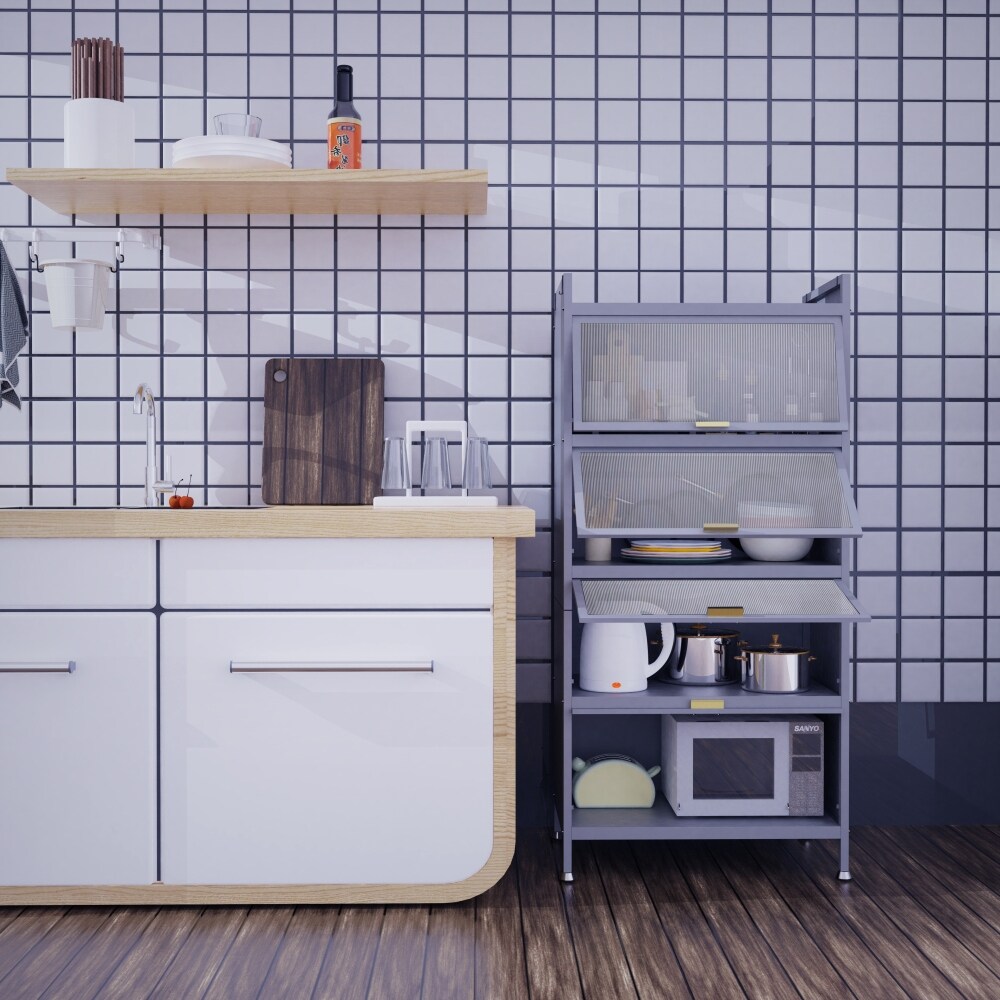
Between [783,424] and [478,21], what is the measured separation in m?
1.51

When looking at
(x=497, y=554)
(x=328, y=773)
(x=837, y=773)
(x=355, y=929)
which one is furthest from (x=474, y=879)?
(x=837, y=773)

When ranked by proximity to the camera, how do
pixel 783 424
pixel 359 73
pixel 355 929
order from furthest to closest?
pixel 359 73, pixel 783 424, pixel 355 929

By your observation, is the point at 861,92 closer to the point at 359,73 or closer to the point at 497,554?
the point at 359,73

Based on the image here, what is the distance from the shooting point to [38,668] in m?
2.04

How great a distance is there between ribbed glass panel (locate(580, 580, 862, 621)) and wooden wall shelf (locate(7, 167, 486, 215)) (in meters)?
1.15

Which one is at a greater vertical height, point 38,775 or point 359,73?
→ point 359,73

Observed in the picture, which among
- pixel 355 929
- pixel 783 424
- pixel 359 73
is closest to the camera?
pixel 355 929

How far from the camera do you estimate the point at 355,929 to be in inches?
79.4

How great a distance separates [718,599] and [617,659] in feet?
0.98

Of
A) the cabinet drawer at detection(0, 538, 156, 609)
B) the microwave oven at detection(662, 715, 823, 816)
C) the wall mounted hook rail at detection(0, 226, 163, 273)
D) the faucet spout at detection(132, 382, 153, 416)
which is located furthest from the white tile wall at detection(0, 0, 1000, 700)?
the cabinet drawer at detection(0, 538, 156, 609)

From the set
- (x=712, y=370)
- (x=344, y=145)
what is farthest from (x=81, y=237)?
(x=712, y=370)

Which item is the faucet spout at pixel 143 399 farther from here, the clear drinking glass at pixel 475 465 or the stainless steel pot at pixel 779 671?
the stainless steel pot at pixel 779 671

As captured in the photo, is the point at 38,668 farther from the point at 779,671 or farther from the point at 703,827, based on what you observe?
the point at 779,671

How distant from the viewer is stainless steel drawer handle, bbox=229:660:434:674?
2.04 meters
